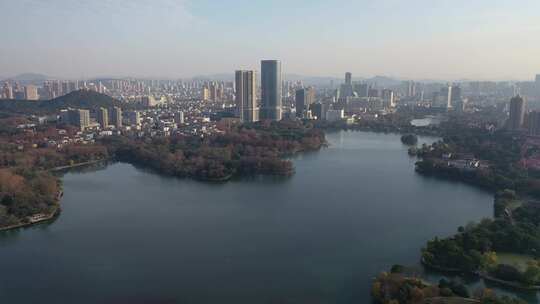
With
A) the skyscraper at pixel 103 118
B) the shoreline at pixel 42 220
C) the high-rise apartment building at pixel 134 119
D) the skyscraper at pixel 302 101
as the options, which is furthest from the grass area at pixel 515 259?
the skyscraper at pixel 302 101

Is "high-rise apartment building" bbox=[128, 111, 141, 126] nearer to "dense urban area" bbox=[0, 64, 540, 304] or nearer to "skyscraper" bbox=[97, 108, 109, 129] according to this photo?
"dense urban area" bbox=[0, 64, 540, 304]

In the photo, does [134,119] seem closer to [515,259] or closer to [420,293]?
[515,259]

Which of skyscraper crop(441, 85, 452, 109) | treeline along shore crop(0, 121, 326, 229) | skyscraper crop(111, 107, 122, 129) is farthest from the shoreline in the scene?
skyscraper crop(441, 85, 452, 109)

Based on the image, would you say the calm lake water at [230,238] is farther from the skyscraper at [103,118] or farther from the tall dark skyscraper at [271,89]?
the tall dark skyscraper at [271,89]

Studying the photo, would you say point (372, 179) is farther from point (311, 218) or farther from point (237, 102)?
point (237, 102)

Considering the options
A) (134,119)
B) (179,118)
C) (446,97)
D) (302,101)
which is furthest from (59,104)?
(446,97)

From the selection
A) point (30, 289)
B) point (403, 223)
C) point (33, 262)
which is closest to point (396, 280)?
point (403, 223)
